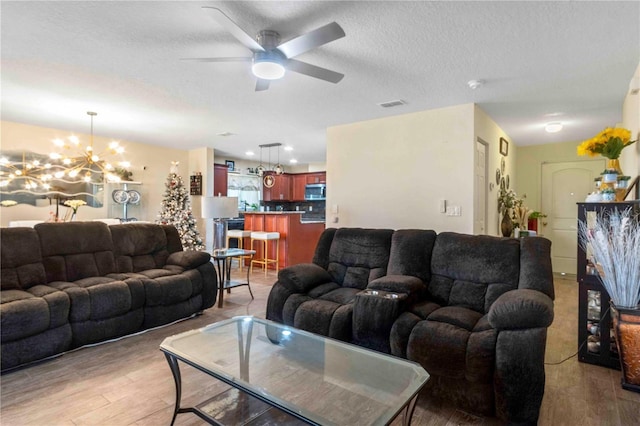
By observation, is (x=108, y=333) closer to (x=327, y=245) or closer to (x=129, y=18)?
(x=327, y=245)

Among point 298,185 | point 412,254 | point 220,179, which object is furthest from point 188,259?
point 298,185

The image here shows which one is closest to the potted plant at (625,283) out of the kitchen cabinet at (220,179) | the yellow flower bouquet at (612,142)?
the yellow flower bouquet at (612,142)

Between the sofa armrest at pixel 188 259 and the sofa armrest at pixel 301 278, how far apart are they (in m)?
1.23

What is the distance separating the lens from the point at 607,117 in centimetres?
436

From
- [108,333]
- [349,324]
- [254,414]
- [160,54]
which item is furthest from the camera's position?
[108,333]

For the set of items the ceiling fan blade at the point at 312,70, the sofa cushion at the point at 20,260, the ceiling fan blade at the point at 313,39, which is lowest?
the sofa cushion at the point at 20,260

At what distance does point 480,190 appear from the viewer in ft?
13.4

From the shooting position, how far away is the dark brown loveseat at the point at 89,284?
2473 millimetres

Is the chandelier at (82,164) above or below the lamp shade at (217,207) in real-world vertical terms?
above

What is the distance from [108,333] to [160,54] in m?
2.46

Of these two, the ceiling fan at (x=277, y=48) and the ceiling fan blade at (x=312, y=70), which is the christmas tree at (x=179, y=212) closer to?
the ceiling fan at (x=277, y=48)

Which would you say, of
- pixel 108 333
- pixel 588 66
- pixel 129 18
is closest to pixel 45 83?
pixel 129 18

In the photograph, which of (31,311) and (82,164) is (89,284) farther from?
(82,164)

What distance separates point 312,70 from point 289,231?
3.98 m
